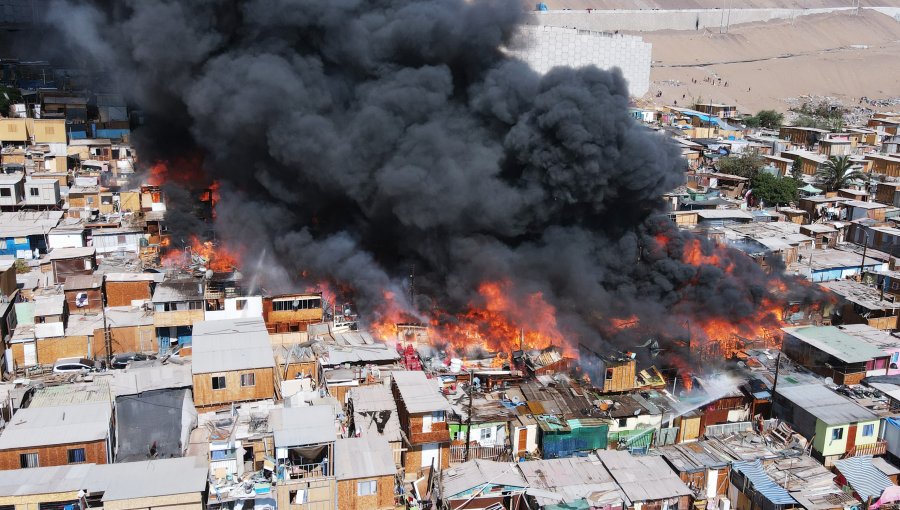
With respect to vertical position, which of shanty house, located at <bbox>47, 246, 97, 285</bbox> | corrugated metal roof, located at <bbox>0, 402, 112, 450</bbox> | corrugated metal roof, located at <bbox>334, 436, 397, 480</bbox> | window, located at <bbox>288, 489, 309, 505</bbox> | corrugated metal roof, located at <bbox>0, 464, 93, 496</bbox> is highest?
shanty house, located at <bbox>47, 246, 97, 285</bbox>

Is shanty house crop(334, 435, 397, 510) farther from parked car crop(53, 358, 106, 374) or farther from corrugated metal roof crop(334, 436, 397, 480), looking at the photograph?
parked car crop(53, 358, 106, 374)

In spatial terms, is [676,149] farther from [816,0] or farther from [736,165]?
[816,0]

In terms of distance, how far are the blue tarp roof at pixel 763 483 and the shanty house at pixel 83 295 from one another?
17718mm

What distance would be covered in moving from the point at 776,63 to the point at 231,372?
91.2 m

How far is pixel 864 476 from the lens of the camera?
16297 mm

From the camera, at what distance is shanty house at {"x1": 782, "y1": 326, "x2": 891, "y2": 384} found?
19.9 m

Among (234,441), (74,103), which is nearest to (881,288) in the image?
(234,441)

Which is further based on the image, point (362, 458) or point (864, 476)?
point (864, 476)

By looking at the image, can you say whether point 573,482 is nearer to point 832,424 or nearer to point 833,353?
point 832,424

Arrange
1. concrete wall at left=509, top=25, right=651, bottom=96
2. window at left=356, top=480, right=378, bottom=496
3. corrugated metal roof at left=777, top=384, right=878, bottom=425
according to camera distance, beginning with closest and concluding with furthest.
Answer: window at left=356, top=480, right=378, bottom=496, corrugated metal roof at left=777, top=384, right=878, bottom=425, concrete wall at left=509, top=25, right=651, bottom=96

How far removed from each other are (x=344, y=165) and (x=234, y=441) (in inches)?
500

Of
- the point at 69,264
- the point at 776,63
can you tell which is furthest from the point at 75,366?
the point at 776,63

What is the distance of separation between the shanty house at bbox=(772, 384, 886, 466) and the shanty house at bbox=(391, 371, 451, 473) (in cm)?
815

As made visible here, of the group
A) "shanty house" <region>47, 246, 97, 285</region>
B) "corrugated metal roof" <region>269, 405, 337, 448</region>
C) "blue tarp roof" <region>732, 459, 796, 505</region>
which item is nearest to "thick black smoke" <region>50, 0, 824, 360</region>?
"shanty house" <region>47, 246, 97, 285</region>
